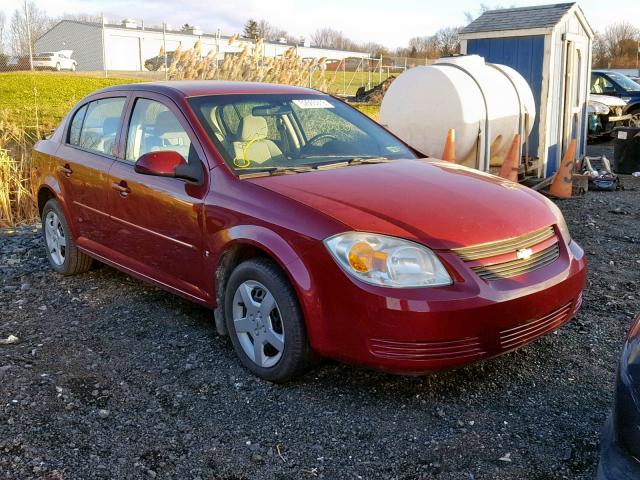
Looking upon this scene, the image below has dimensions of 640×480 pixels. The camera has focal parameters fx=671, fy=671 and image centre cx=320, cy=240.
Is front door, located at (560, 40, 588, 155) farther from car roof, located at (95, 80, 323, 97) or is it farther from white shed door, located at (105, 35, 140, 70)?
white shed door, located at (105, 35, 140, 70)

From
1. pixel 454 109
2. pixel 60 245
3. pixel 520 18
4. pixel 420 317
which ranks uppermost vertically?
pixel 520 18

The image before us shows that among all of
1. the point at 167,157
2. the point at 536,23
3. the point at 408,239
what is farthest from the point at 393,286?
the point at 536,23

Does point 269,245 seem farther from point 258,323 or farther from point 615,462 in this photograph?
point 615,462

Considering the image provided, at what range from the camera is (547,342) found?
4238 mm

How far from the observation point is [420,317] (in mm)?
3154

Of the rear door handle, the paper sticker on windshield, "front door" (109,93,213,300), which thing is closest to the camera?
"front door" (109,93,213,300)

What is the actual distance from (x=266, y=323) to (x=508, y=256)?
4.39ft

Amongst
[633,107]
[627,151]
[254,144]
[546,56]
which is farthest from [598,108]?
[254,144]

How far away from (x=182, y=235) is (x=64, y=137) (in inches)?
85.2

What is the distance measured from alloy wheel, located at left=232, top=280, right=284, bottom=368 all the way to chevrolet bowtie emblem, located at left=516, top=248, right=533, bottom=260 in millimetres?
1286

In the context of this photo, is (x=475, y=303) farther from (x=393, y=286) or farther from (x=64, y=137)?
(x=64, y=137)

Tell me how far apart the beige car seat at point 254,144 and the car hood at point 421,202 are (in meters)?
0.31

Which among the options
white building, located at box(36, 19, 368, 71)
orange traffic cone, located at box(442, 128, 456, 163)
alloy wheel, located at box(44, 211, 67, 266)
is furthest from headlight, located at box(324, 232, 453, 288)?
white building, located at box(36, 19, 368, 71)

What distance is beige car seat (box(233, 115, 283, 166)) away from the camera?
4.17 m
